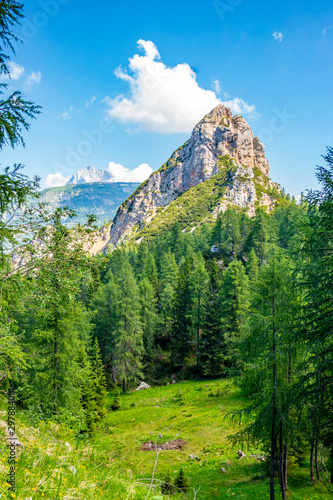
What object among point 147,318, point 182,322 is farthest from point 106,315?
point 182,322

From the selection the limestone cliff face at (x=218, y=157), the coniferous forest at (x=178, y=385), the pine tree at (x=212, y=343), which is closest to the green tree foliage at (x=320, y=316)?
the coniferous forest at (x=178, y=385)

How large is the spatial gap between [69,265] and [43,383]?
40.5 ft

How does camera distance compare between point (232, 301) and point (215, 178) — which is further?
point (215, 178)

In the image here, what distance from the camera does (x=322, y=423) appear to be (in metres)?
9.02

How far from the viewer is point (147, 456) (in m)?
18.5

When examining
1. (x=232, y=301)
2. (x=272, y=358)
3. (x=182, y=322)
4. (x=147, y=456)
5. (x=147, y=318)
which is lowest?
(x=147, y=456)

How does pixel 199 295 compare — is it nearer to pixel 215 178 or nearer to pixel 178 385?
pixel 178 385

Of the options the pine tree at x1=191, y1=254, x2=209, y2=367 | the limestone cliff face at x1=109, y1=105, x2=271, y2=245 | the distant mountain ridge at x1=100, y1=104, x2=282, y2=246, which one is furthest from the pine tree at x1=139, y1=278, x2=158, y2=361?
the limestone cliff face at x1=109, y1=105, x2=271, y2=245

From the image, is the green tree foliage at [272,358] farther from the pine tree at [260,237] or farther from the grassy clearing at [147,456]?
the pine tree at [260,237]

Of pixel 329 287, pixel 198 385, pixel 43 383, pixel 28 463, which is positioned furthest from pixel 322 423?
pixel 198 385

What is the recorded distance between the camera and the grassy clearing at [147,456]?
13.7ft

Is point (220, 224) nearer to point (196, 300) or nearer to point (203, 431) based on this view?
point (196, 300)

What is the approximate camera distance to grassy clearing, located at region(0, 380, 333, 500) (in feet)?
13.7

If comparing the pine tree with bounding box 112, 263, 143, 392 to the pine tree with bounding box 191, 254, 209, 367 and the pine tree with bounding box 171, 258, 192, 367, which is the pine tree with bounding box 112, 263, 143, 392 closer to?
the pine tree with bounding box 171, 258, 192, 367
